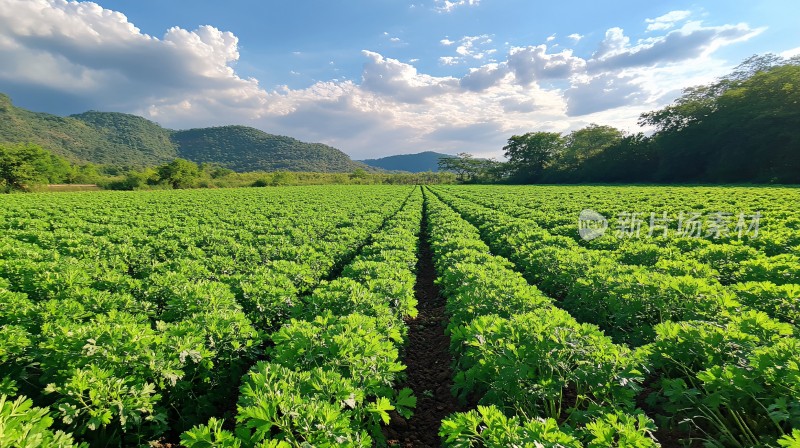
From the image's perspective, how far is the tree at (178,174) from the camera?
79188 millimetres

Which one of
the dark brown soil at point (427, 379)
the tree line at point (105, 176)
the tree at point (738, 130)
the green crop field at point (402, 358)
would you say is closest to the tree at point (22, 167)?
the tree line at point (105, 176)

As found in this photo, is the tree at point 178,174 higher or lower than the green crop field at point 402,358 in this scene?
higher

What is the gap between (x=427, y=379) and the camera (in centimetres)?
658

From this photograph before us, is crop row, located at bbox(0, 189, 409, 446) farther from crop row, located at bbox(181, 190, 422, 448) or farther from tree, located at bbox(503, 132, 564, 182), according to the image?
tree, located at bbox(503, 132, 564, 182)

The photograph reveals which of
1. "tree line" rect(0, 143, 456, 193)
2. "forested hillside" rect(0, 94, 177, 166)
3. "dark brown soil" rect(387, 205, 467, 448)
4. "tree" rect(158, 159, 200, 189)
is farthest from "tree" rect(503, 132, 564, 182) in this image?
"forested hillside" rect(0, 94, 177, 166)

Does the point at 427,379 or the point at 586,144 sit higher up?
the point at 586,144

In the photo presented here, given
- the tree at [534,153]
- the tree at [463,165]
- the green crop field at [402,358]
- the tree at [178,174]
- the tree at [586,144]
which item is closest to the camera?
the green crop field at [402,358]

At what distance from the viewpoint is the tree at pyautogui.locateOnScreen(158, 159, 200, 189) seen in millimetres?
79188

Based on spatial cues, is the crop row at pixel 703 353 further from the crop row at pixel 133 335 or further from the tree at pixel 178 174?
the tree at pixel 178 174

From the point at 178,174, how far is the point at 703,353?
9607 centimetres

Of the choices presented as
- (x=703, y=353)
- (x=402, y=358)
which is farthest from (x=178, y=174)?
(x=703, y=353)

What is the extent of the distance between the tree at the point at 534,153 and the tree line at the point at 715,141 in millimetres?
8692

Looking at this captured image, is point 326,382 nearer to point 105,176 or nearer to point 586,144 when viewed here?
point 586,144

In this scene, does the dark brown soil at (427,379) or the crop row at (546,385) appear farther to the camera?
the dark brown soil at (427,379)
